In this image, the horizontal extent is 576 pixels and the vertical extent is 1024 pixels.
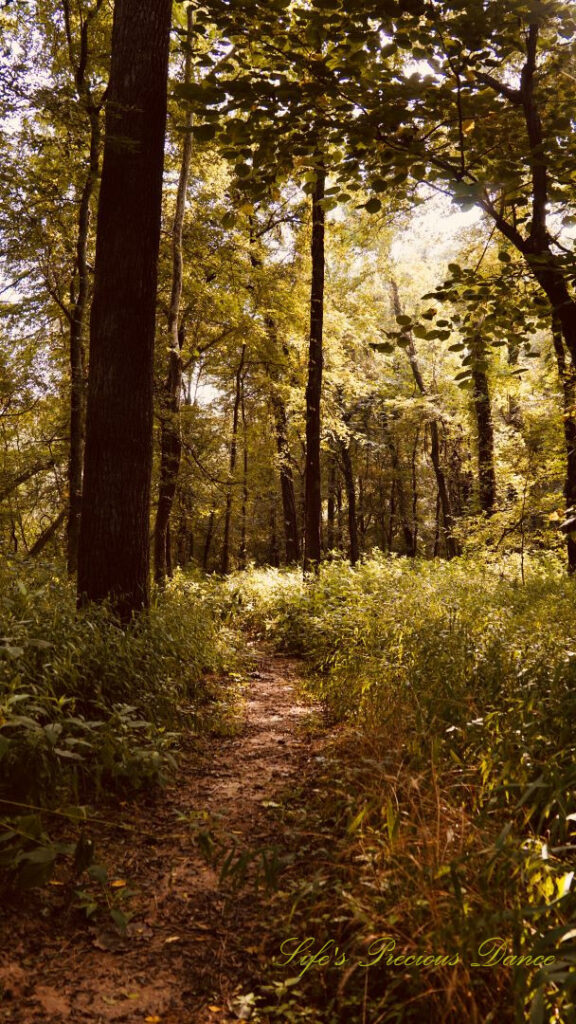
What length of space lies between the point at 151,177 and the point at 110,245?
0.82 m

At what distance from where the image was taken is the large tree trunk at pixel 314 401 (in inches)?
503

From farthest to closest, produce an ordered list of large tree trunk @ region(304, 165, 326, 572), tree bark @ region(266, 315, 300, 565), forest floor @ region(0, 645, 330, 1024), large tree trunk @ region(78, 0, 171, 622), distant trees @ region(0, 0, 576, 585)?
→ tree bark @ region(266, 315, 300, 565), large tree trunk @ region(304, 165, 326, 572), large tree trunk @ region(78, 0, 171, 622), distant trees @ region(0, 0, 576, 585), forest floor @ region(0, 645, 330, 1024)

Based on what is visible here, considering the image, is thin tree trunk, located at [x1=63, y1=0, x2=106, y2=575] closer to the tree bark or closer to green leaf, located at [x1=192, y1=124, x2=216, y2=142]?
the tree bark

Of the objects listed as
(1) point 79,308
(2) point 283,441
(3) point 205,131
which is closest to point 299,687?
(3) point 205,131

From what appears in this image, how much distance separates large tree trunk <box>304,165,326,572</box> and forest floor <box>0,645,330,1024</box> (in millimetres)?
9017

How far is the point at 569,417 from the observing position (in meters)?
6.81

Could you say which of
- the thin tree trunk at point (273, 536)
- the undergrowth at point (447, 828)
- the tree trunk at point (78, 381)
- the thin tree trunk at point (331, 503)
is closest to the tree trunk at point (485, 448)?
the tree trunk at point (78, 381)

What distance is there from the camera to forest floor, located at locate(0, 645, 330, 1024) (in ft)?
7.48

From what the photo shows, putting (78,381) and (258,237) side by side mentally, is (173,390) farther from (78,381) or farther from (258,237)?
(258,237)

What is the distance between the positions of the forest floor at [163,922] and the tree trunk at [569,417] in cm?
295

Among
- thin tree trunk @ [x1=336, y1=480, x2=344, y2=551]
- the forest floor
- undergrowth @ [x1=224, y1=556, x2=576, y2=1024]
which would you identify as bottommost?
the forest floor

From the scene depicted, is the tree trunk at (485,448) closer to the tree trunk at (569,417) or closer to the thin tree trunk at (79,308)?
the tree trunk at (569,417)

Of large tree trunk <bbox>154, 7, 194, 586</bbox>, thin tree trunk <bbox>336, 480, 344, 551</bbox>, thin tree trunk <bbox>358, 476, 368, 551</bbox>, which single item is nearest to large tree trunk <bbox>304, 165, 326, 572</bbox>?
large tree trunk <bbox>154, 7, 194, 586</bbox>

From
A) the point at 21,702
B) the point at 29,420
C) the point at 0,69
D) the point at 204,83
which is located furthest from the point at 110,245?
the point at 29,420
